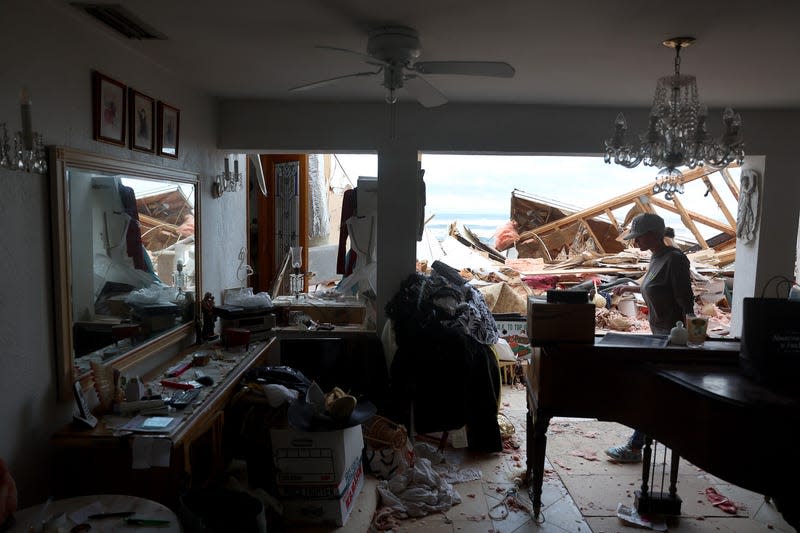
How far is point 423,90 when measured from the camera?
284 centimetres

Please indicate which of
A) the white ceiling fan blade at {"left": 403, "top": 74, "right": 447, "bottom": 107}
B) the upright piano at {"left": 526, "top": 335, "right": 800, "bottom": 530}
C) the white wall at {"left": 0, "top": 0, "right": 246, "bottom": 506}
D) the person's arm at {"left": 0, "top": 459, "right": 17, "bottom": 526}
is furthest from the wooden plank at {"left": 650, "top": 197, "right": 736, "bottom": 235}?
the person's arm at {"left": 0, "top": 459, "right": 17, "bottom": 526}

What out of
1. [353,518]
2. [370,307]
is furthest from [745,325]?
[370,307]

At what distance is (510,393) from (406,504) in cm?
229

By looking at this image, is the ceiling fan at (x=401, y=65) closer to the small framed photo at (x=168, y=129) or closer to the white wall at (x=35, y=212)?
the white wall at (x=35, y=212)

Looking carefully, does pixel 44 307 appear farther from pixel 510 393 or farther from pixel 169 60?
pixel 510 393

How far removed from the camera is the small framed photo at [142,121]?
10.1 ft

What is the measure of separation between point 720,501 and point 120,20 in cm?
426

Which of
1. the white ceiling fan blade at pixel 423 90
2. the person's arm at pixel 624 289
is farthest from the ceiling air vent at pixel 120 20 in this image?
the person's arm at pixel 624 289

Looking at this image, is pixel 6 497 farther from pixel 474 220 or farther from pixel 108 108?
pixel 474 220

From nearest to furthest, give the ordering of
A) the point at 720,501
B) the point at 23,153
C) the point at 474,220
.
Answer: the point at 23,153 → the point at 720,501 → the point at 474,220

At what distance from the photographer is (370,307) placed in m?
4.84

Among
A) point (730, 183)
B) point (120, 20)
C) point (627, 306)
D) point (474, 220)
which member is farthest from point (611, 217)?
point (474, 220)

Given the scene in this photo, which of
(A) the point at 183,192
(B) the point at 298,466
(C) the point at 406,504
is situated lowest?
(C) the point at 406,504

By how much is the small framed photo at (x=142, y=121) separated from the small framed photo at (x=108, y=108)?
0.07 metres
